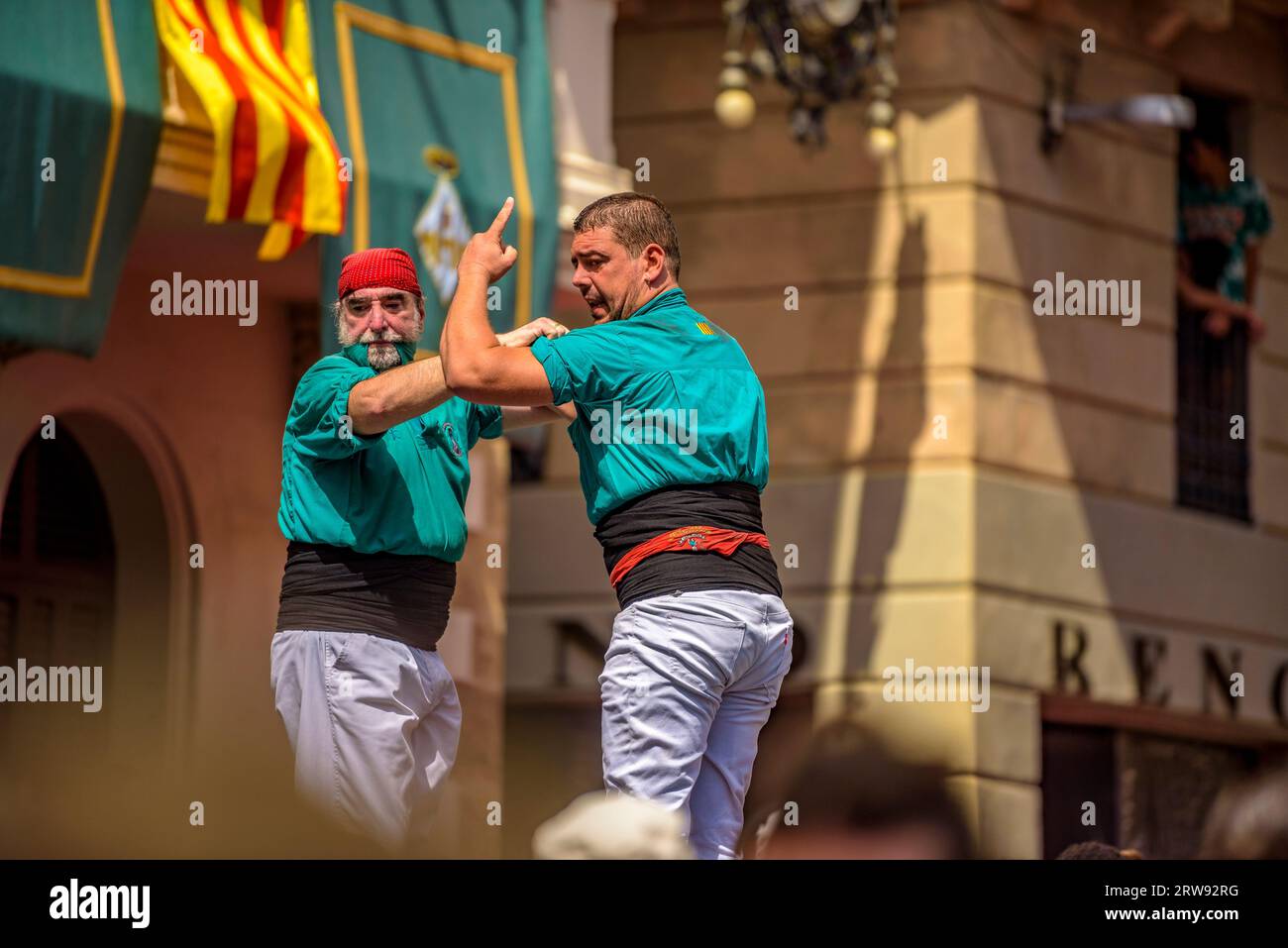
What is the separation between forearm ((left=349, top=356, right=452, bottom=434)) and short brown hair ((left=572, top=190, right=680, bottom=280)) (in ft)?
1.71

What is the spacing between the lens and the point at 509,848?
1246cm

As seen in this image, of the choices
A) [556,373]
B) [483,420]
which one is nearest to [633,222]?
[556,373]

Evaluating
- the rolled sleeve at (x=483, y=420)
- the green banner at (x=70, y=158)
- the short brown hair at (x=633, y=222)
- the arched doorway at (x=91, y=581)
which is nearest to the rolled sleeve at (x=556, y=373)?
the short brown hair at (x=633, y=222)

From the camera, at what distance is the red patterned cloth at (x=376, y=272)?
6.33 m

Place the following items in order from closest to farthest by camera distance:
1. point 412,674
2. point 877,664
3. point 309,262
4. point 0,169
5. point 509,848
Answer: point 412,674
point 0,169
point 309,262
point 509,848
point 877,664

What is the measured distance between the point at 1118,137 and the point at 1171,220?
0.72 m

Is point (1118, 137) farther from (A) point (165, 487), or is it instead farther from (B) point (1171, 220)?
(A) point (165, 487)

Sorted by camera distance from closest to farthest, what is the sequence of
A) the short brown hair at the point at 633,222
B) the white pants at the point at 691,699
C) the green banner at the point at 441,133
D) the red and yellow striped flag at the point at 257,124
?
the white pants at the point at 691,699 < the short brown hair at the point at 633,222 < the red and yellow striped flag at the point at 257,124 < the green banner at the point at 441,133

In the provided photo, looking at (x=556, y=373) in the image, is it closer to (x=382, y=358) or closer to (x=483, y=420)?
(x=382, y=358)

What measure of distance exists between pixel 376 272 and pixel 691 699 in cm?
158

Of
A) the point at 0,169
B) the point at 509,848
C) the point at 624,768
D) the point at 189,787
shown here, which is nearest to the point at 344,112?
the point at 0,169

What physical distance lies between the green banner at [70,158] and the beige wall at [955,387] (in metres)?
6.39

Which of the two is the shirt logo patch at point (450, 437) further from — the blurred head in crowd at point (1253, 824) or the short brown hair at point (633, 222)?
the blurred head in crowd at point (1253, 824)

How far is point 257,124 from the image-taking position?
389 inches
